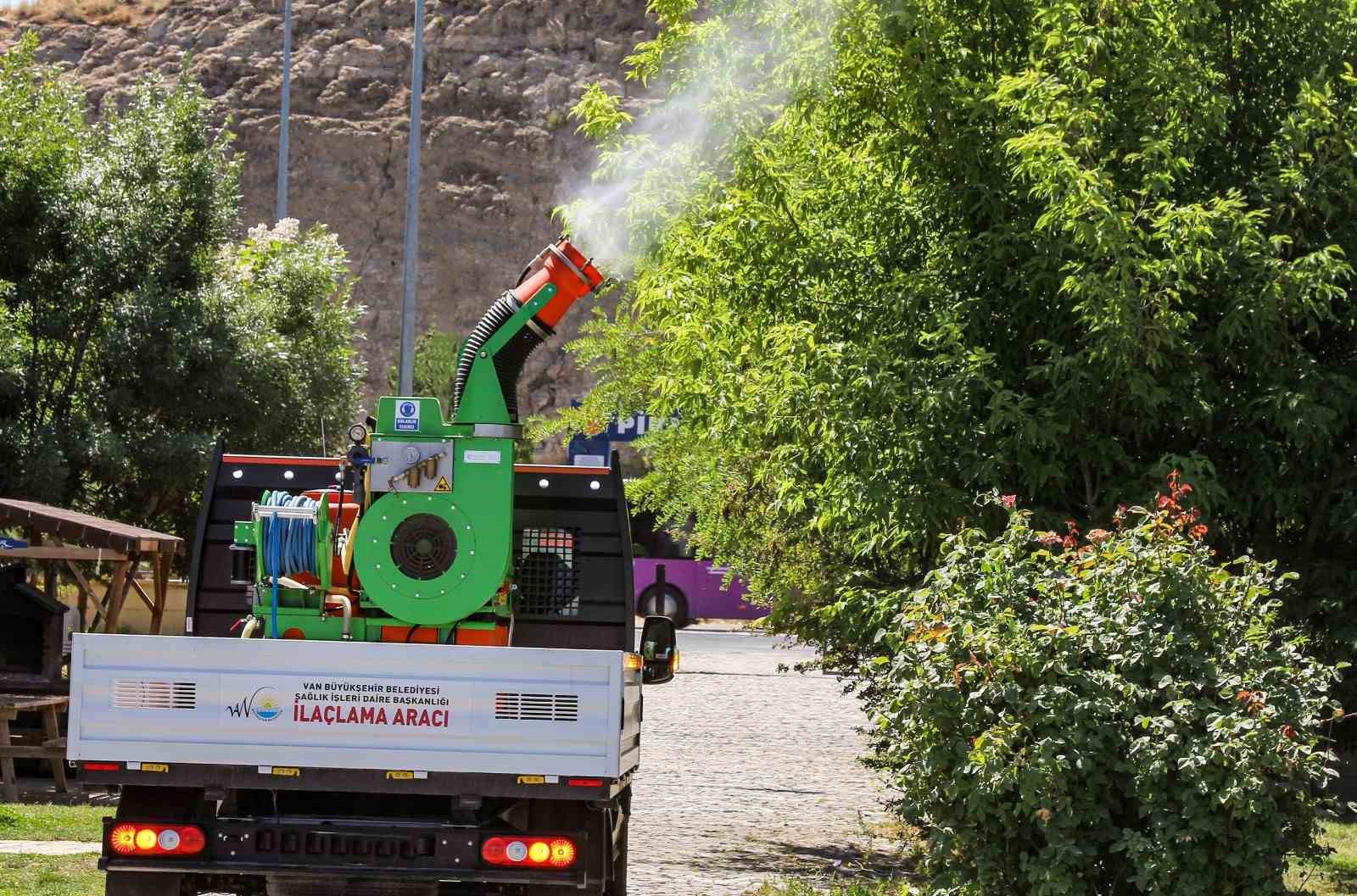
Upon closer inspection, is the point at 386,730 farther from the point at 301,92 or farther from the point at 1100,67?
the point at 301,92

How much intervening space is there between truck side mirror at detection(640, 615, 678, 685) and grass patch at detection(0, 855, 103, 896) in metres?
3.05

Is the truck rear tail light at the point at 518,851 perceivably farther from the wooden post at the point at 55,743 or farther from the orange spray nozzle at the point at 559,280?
the wooden post at the point at 55,743

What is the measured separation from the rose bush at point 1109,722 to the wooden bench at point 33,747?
775 cm

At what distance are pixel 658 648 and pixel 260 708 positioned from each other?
251 cm

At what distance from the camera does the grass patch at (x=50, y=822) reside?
11406mm

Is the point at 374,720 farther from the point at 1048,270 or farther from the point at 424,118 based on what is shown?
the point at 424,118

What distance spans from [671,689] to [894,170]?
16613 millimetres

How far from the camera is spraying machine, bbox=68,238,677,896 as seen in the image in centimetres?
691

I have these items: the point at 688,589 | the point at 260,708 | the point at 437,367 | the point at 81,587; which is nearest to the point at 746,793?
the point at 81,587

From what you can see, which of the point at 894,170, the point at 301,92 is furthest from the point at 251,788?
the point at 301,92

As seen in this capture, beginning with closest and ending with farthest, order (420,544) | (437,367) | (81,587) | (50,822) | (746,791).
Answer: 1. (420,544)
2. (50,822)
3. (746,791)
4. (81,587)
5. (437,367)

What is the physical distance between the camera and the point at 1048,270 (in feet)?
30.1

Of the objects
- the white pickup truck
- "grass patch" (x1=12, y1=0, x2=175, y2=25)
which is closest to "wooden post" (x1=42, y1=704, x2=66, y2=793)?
the white pickup truck

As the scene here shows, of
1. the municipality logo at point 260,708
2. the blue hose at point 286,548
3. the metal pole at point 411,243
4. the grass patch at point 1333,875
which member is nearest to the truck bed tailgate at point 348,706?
the municipality logo at point 260,708
